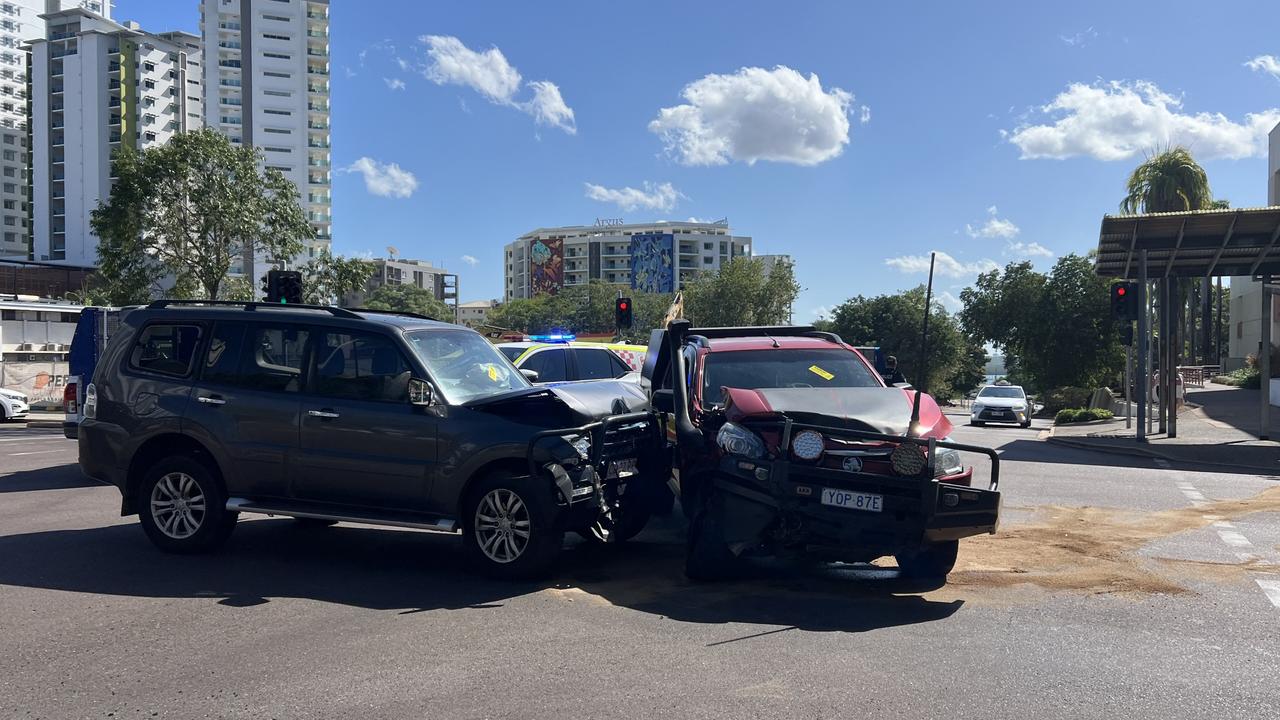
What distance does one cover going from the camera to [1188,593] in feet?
22.1

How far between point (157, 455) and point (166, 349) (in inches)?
34.7

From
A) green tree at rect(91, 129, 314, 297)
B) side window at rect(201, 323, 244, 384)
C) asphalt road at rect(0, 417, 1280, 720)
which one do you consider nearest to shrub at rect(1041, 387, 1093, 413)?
green tree at rect(91, 129, 314, 297)

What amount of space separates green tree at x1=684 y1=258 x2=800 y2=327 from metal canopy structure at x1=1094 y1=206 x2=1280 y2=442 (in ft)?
157

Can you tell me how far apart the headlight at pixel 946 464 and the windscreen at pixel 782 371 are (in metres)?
1.57

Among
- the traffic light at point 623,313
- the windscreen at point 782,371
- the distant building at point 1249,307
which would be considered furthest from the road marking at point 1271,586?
the distant building at point 1249,307

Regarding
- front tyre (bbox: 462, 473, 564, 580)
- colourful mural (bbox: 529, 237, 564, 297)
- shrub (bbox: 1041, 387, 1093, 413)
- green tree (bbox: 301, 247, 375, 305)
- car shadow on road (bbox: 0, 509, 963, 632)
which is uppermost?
colourful mural (bbox: 529, 237, 564, 297)

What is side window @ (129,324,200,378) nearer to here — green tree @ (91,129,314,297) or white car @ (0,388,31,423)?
green tree @ (91,129,314,297)

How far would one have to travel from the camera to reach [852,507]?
6336 millimetres

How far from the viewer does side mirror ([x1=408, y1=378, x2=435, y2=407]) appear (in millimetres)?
7184

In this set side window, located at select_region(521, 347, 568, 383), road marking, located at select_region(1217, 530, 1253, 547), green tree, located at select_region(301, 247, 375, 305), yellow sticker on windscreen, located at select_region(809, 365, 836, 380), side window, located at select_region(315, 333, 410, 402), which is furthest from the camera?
green tree, located at select_region(301, 247, 375, 305)

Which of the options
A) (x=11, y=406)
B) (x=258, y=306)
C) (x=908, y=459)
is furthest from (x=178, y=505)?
(x=11, y=406)

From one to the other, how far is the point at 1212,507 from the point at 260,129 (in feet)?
407

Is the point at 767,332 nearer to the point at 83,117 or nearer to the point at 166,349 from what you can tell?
the point at 166,349

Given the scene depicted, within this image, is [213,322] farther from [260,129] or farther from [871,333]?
[260,129]
